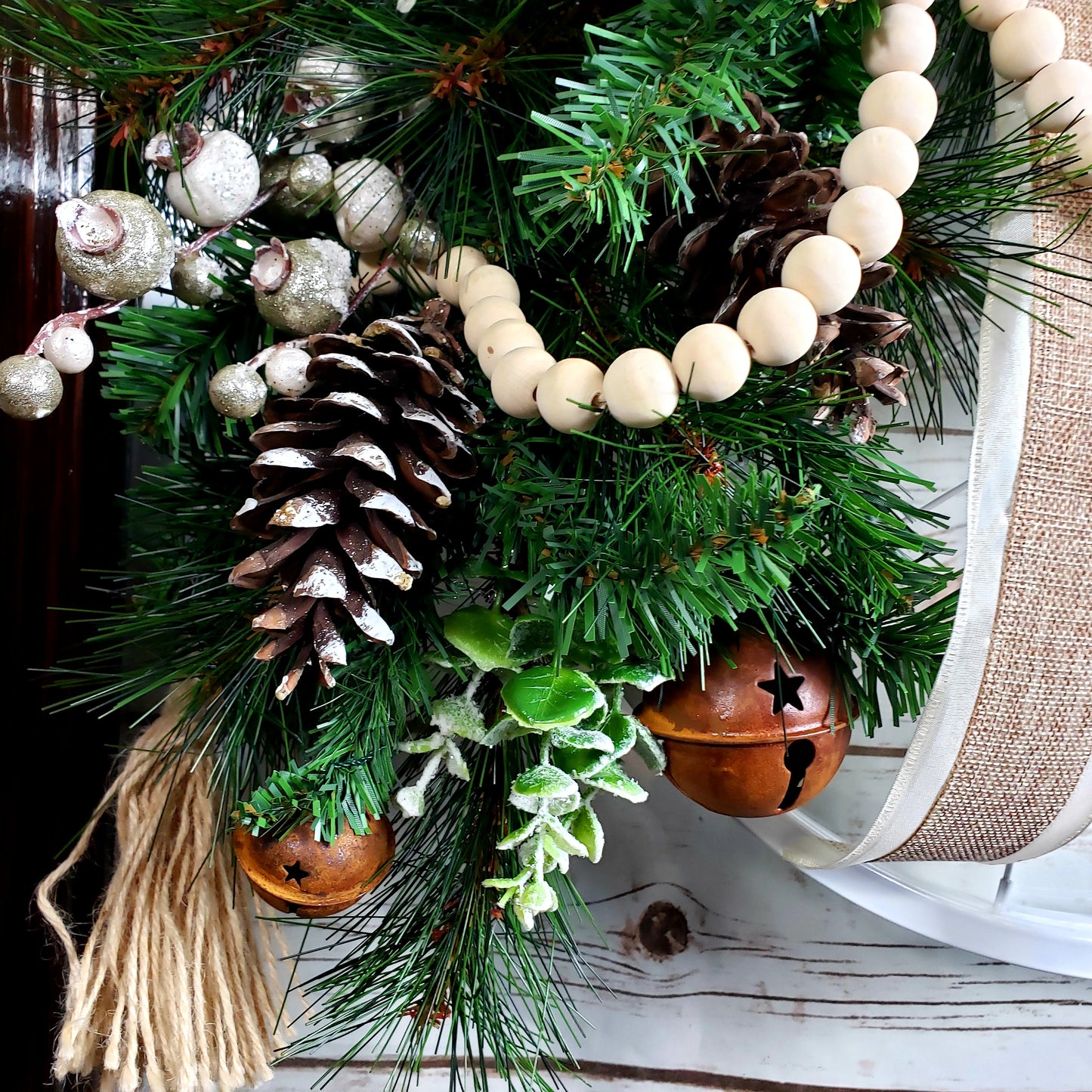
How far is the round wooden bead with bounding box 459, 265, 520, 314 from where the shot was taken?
1.15ft

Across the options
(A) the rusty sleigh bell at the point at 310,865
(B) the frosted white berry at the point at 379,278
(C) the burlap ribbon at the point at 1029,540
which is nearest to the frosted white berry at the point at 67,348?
(B) the frosted white berry at the point at 379,278

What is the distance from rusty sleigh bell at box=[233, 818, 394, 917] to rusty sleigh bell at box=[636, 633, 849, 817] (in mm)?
148

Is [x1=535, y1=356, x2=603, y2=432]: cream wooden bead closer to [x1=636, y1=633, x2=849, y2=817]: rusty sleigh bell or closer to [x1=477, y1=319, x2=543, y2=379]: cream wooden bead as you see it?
[x1=477, y1=319, x2=543, y2=379]: cream wooden bead

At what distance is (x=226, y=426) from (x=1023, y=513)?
34cm

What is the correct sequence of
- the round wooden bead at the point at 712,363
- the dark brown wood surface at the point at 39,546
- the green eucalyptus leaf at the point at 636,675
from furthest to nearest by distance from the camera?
the dark brown wood surface at the point at 39,546 < the green eucalyptus leaf at the point at 636,675 < the round wooden bead at the point at 712,363

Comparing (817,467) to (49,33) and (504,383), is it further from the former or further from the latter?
(49,33)

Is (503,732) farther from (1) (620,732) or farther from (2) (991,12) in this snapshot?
(2) (991,12)

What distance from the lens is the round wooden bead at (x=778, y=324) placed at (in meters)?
0.28

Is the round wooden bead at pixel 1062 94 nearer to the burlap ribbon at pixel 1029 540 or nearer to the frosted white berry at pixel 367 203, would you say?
the burlap ribbon at pixel 1029 540

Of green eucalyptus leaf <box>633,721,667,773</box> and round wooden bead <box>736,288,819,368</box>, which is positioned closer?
round wooden bead <box>736,288,819,368</box>

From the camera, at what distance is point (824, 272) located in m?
0.28

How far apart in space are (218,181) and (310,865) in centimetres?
30

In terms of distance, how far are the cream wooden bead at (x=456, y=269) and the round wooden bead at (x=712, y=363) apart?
4.9 inches

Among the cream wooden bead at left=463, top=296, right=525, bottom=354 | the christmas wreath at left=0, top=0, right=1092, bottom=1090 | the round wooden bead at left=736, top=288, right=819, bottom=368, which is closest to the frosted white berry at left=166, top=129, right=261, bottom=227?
the christmas wreath at left=0, top=0, right=1092, bottom=1090
